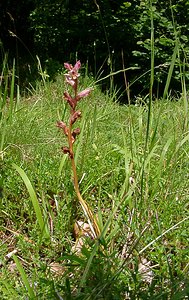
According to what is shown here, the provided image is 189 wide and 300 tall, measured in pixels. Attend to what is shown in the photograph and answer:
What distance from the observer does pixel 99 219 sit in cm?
181

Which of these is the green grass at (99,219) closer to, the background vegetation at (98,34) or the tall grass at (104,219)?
the tall grass at (104,219)

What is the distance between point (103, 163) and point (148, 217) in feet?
1.76

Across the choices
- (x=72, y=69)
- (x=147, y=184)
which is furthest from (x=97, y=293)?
(x=72, y=69)

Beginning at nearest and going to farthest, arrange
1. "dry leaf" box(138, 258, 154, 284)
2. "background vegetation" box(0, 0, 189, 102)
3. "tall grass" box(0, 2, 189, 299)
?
"tall grass" box(0, 2, 189, 299)
"dry leaf" box(138, 258, 154, 284)
"background vegetation" box(0, 0, 189, 102)

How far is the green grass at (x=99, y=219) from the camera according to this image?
5.21ft

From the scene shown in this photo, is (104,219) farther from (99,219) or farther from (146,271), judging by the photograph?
(146,271)

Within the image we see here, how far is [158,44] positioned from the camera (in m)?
7.14

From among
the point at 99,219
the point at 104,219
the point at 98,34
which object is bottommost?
the point at 98,34

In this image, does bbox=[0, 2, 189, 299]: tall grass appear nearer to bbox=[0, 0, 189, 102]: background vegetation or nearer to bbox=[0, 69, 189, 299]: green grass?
bbox=[0, 69, 189, 299]: green grass

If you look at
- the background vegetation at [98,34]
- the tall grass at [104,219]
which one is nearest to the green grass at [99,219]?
the tall grass at [104,219]

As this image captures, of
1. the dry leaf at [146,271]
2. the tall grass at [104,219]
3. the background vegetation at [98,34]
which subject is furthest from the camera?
the background vegetation at [98,34]

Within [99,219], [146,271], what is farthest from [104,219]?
[146,271]

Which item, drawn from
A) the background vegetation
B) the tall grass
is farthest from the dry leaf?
the background vegetation

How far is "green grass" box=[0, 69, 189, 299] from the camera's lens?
1588 millimetres
